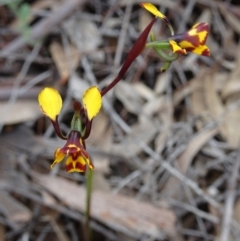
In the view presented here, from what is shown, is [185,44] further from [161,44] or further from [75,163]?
[75,163]

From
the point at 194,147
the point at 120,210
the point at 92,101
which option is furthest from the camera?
the point at 194,147

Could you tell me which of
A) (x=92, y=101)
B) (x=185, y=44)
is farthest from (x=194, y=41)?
(x=92, y=101)

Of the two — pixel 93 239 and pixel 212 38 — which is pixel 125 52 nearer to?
pixel 212 38

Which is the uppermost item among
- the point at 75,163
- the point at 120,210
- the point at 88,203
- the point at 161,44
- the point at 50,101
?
the point at 161,44

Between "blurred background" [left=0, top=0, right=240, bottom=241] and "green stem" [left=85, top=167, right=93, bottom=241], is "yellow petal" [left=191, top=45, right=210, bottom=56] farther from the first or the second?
"blurred background" [left=0, top=0, right=240, bottom=241]

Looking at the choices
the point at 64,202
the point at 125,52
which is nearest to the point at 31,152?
the point at 64,202

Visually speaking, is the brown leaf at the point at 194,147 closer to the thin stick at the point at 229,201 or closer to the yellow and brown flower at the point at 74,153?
the thin stick at the point at 229,201

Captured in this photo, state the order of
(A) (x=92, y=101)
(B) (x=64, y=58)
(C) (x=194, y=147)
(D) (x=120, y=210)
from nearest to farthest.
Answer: (A) (x=92, y=101), (D) (x=120, y=210), (C) (x=194, y=147), (B) (x=64, y=58)
